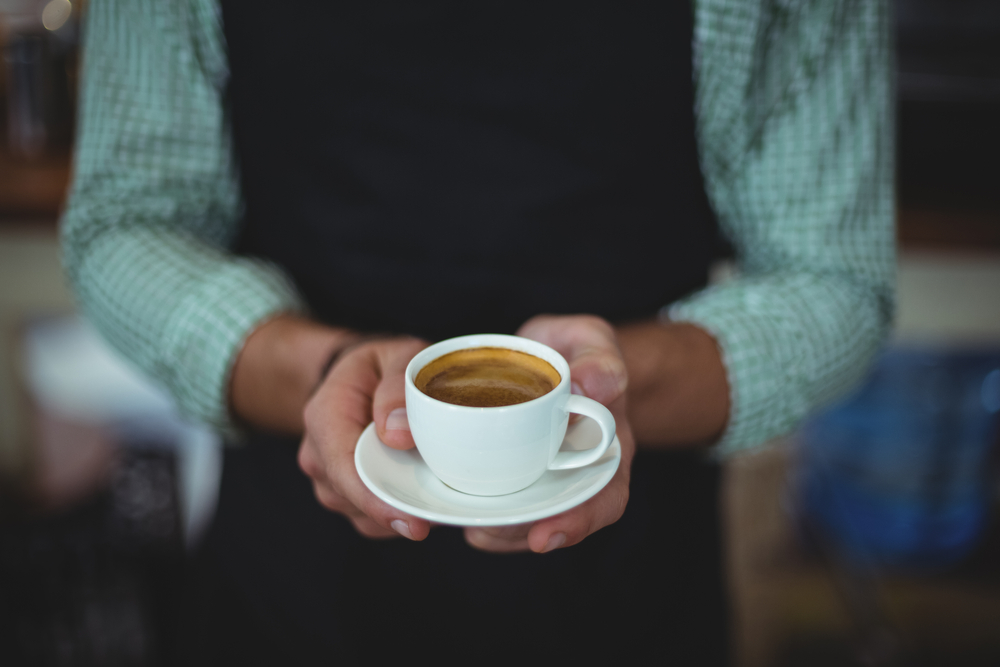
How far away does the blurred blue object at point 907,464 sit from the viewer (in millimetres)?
1803

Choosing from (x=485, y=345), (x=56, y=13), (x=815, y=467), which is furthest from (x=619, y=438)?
(x=56, y=13)

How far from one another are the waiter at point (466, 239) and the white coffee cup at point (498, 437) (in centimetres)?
15

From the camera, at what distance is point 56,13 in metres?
1.78

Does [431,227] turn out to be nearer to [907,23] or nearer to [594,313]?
[594,313]

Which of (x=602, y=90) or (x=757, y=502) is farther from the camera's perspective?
(x=757, y=502)

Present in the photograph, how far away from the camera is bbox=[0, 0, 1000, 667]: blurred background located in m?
1.51

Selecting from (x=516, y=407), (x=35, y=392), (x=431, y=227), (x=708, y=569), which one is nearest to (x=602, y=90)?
(x=431, y=227)

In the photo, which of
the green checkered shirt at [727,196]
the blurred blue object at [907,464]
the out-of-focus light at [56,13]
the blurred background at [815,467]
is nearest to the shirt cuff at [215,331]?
the green checkered shirt at [727,196]

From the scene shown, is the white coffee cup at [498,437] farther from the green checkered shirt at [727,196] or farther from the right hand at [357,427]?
the green checkered shirt at [727,196]

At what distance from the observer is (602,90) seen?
892 mm

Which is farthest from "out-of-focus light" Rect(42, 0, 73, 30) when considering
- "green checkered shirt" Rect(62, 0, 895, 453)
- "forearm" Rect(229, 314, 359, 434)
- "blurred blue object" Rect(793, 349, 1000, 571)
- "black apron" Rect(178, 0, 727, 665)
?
"blurred blue object" Rect(793, 349, 1000, 571)

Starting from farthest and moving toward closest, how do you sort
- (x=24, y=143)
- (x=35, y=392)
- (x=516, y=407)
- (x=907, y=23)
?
(x=35, y=392)
(x=24, y=143)
(x=907, y=23)
(x=516, y=407)

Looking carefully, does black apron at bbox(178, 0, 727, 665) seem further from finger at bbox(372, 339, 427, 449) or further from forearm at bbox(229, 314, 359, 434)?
finger at bbox(372, 339, 427, 449)

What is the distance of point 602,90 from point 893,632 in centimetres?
165
